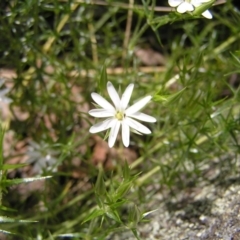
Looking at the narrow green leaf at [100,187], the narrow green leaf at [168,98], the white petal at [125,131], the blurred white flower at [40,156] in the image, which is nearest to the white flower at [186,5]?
the narrow green leaf at [168,98]

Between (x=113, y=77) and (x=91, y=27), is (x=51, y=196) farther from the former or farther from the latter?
(x=91, y=27)

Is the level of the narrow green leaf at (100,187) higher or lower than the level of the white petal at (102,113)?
lower

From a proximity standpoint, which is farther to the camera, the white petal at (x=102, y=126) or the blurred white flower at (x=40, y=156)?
the blurred white flower at (x=40, y=156)

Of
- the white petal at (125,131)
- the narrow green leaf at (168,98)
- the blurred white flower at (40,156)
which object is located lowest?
the white petal at (125,131)

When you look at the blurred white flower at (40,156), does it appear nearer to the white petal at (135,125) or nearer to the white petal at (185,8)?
the white petal at (135,125)

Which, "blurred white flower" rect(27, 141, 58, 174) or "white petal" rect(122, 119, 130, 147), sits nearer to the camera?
"white petal" rect(122, 119, 130, 147)

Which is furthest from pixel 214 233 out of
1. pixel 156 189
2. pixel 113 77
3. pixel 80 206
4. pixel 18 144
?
pixel 18 144

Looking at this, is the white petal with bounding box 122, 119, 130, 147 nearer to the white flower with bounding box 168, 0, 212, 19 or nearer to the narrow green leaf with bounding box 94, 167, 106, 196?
the narrow green leaf with bounding box 94, 167, 106, 196

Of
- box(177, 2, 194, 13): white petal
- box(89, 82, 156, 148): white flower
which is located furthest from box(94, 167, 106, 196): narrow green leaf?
box(177, 2, 194, 13): white petal

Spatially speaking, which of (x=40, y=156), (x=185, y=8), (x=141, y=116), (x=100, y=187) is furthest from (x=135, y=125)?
(x=40, y=156)
